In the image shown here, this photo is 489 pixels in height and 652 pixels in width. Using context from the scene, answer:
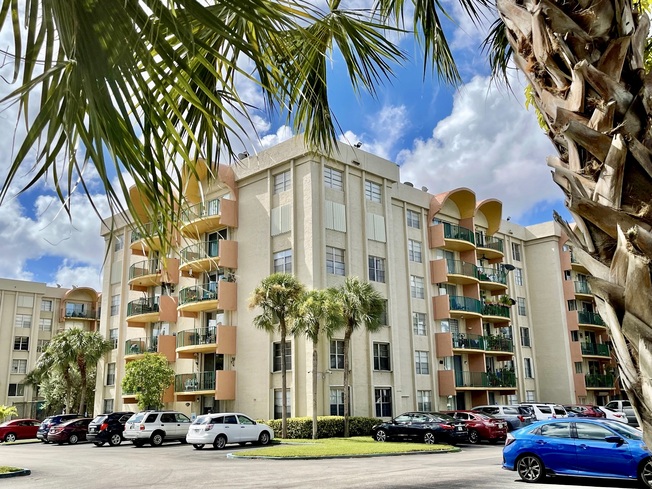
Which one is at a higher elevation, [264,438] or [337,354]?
[337,354]

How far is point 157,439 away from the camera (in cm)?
3384

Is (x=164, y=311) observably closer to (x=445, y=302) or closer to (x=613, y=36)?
(x=445, y=302)

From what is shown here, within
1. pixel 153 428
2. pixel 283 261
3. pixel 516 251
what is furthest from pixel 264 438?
pixel 516 251

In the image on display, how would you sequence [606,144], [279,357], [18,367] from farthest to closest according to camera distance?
1. [18,367]
2. [279,357]
3. [606,144]

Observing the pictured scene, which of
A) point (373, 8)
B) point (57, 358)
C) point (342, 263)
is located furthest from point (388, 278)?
point (373, 8)

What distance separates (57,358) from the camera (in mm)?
48312

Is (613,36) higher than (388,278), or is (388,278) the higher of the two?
(388,278)

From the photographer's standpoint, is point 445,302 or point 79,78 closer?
point 79,78

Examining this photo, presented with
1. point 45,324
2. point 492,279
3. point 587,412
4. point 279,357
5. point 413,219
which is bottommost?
point 587,412

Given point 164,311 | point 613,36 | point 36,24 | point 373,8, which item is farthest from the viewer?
point 164,311

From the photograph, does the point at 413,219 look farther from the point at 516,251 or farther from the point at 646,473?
the point at 646,473

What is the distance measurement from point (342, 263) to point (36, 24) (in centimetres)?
3728

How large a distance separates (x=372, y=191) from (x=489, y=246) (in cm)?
1385

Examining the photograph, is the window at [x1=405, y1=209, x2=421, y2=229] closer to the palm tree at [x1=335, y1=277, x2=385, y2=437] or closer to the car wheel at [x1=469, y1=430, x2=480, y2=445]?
the palm tree at [x1=335, y1=277, x2=385, y2=437]
